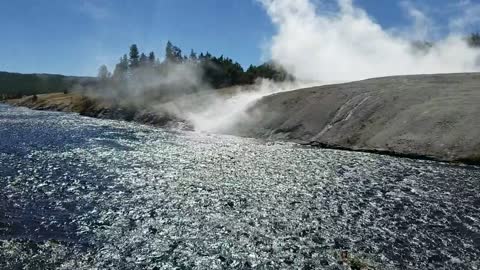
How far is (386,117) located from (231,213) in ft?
141

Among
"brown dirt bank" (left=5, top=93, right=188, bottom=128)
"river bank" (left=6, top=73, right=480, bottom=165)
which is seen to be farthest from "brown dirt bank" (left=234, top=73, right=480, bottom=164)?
"brown dirt bank" (left=5, top=93, right=188, bottom=128)

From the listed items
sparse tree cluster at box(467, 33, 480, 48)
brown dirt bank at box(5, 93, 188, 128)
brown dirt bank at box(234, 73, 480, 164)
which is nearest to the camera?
brown dirt bank at box(234, 73, 480, 164)

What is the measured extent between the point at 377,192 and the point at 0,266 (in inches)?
988

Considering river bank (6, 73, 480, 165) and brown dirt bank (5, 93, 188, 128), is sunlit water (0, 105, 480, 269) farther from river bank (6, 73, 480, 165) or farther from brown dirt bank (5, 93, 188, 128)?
→ brown dirt bank (5, 93, 188, 128)

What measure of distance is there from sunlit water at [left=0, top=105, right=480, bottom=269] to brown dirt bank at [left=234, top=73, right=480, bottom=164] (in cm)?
659

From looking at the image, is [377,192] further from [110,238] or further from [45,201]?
[45,201]

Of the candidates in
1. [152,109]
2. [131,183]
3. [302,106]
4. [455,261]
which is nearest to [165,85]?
[152,109]

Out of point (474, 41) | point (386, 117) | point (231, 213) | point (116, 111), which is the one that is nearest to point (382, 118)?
point (386, 117)

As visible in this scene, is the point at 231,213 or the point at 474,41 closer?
the point at 231,213

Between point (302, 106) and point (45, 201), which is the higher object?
point (302, 106)

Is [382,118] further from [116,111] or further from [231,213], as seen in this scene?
[116,111]

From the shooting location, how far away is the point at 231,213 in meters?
25.3

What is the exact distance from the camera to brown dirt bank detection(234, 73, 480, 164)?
50188 millimetres

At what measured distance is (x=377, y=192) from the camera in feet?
102
